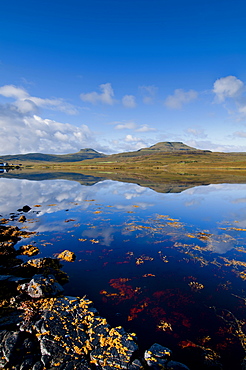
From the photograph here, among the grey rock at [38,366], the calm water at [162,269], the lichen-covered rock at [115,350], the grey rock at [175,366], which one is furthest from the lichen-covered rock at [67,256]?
the grey rock at [175,366]

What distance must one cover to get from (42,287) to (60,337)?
13.4ft

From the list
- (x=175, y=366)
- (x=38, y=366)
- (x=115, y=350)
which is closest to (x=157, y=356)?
(x=175, y=366)

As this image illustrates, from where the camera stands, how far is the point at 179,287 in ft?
44.9

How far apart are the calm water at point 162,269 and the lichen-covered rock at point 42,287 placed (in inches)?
39.0

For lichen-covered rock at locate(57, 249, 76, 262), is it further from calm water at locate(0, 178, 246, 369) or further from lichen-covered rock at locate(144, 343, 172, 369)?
lichen-covered rock at locate(144, 343, 172, 369)

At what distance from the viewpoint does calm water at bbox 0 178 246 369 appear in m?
10.3

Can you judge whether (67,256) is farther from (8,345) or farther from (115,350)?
(115,350)

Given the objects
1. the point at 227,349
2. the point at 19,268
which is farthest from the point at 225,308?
the point at 19,268

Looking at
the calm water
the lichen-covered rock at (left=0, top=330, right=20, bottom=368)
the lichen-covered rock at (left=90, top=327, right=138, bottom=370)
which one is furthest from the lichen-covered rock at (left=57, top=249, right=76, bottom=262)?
the lichen-covered rock at (left=90, top=327, right=138, bottom=370)

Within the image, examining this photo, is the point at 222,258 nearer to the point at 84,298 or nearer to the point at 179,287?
the point at 179,287

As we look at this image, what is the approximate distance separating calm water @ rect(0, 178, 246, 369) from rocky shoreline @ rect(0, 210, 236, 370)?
3.41ft

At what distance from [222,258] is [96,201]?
2993 cm

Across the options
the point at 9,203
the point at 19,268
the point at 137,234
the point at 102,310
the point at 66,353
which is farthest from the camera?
the point at 9,203

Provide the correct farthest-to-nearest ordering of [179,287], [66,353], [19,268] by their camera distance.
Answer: [19,268]
[179,287]
[66,353]
